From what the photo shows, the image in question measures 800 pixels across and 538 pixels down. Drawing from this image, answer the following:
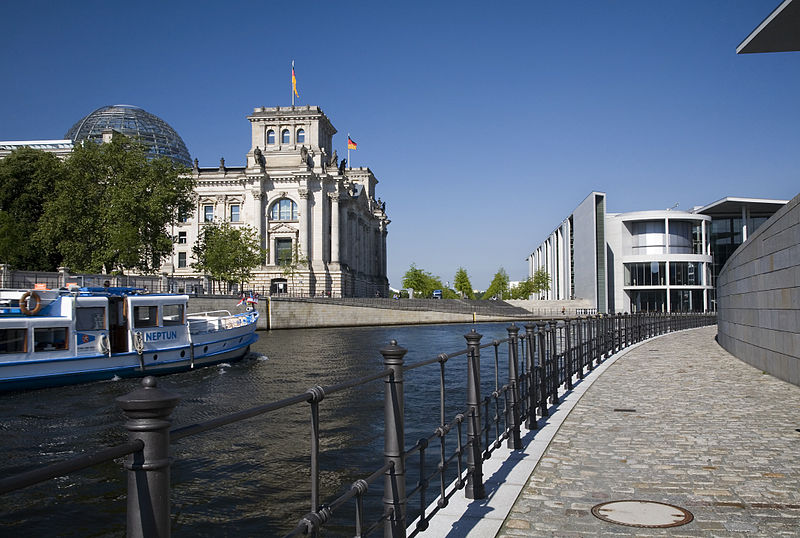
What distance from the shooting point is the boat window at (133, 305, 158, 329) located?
29.3m

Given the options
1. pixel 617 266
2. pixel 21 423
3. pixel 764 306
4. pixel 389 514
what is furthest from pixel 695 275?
pixel 389 514

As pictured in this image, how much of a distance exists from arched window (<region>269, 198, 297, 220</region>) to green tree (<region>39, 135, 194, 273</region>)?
30200mm

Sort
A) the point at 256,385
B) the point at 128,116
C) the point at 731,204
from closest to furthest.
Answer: the point at 256,385, the point at 731,204, the point at 128,116

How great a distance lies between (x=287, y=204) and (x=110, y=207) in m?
36.2

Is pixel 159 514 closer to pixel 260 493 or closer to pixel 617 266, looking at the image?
pixel 260 493

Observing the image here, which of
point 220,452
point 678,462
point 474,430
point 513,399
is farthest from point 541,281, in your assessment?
point 474,430

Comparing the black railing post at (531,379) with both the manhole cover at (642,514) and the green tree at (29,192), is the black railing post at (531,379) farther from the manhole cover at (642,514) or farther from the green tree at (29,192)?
the green tree at (29,192)

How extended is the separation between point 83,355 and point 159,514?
26513 mm

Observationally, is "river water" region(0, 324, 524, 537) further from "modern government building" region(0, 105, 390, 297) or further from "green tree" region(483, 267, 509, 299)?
"green tree" region(483, 267, 509, 299)

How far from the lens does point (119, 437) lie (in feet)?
51.2

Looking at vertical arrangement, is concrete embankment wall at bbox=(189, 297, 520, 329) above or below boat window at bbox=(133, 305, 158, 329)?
below

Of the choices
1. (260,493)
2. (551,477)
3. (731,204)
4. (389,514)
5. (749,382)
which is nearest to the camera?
(389,514)

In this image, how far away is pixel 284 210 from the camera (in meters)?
88.8

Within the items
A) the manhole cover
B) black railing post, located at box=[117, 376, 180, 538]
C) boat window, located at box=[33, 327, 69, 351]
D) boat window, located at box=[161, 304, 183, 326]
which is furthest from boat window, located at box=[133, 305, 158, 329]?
black railing post, located at box=[117, 376, 180, 538]
